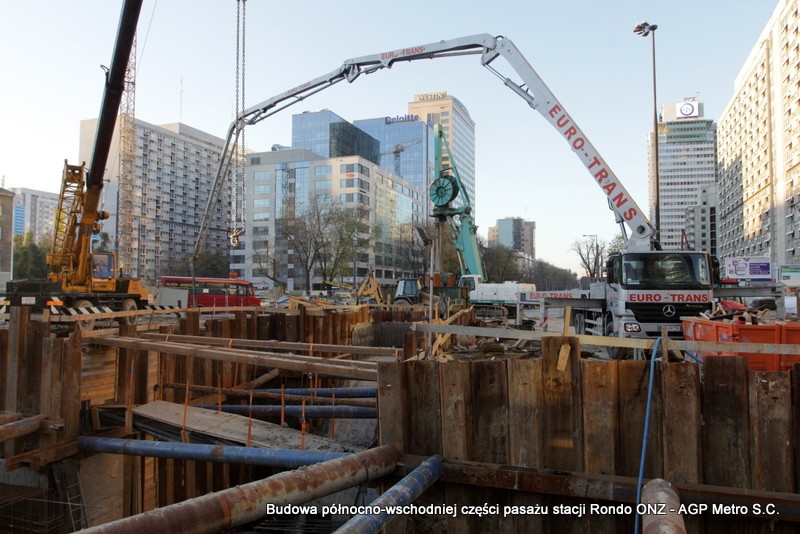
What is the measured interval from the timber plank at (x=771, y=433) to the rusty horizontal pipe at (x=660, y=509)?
664 mm

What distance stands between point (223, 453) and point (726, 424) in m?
4.02

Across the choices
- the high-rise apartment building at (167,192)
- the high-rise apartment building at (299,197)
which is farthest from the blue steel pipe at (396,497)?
the high-rise apartment building at (167,192)

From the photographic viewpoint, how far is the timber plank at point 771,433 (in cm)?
362

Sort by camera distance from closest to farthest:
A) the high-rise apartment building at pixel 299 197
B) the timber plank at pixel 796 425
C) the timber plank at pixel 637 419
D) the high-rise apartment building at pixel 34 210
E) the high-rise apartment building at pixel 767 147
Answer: the timber plank at pixel 796 425 < the timber plank at pixel 637 419 < the high-rise apartment building at pixel 767 147 < the high-rise apartment building at pixel 299 197 < the high-rise apartment building at pixel 34 210

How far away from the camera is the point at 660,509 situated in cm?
312

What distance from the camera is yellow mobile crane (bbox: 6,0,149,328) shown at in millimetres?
18328

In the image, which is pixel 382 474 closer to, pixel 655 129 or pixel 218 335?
pixel 218 335

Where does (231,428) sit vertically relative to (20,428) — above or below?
below

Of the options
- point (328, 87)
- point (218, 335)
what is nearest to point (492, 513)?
point (218, 335)

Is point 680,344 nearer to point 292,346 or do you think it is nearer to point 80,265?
point 292,346

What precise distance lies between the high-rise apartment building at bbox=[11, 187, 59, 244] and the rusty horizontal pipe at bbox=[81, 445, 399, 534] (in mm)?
181316

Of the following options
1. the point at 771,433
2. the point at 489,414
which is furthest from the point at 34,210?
the point at 771,433

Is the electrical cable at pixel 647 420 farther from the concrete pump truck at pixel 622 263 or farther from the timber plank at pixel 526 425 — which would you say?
the concrete pump truck at pixel 622 263

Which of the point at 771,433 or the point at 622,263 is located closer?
the point at 771,433
